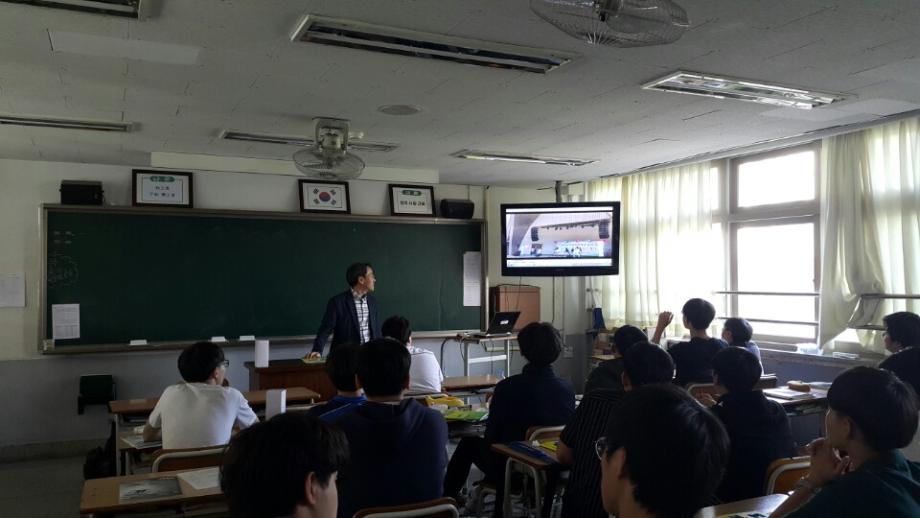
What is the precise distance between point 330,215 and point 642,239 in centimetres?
340

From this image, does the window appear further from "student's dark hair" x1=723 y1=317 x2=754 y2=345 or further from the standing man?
the standing man

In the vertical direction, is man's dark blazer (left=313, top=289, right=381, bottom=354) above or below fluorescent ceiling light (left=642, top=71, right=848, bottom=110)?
below

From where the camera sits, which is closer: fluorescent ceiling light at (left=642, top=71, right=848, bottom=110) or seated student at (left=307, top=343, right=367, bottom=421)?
seated student at (left=307, top=343, right=367, bottom=421)

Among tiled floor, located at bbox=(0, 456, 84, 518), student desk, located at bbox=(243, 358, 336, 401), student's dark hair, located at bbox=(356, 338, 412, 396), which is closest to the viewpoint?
student's dark hair, located at bbox=(356, 338, 412, 396)

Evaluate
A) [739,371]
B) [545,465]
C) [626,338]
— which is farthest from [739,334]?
[545,465]

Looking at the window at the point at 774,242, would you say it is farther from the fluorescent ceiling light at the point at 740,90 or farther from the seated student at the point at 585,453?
the seated student at the point at 585,453

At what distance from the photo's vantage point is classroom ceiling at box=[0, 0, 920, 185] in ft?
10.2

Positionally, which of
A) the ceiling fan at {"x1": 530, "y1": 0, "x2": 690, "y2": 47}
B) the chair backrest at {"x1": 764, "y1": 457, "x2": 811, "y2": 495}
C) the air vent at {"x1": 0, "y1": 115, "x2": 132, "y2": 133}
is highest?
the air vent at {"x1": 0, "y1": 115, "x2": 132, "y2": 133}

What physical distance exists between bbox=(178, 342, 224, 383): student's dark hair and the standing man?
2466mm

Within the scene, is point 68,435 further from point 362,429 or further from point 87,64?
point 362,429

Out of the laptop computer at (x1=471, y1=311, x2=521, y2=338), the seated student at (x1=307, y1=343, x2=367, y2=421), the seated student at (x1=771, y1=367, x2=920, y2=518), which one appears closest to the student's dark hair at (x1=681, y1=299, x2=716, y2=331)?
the laptop computer at (x1=471, y1=311, x2=521, y2=338)

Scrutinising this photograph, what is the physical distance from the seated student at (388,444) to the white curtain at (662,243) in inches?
202

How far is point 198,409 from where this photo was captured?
3232mm

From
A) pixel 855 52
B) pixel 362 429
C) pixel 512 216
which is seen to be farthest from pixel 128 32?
pixel 512 216
